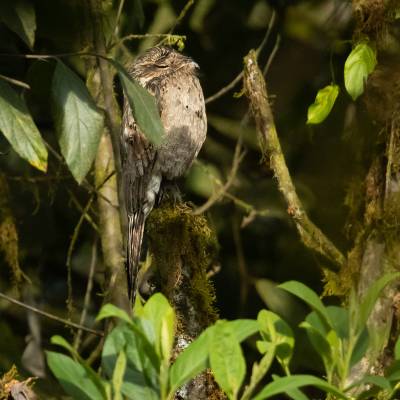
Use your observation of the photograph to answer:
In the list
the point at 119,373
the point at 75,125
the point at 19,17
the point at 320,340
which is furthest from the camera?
the point at 19,17

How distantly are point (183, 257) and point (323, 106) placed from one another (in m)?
0.82

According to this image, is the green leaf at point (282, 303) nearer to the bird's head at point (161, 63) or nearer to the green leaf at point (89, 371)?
the bird's head at point (161, 63)

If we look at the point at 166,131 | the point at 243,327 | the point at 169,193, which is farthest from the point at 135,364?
the point at 166,131

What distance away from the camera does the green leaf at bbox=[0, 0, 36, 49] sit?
10.6 feet

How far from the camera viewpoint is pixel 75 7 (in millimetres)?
4539

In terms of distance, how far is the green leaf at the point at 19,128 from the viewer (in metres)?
2.55

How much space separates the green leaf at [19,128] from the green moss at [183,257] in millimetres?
1135

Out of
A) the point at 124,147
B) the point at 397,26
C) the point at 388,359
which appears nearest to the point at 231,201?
the point at 124,147

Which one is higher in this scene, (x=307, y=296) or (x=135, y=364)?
(x=307, y=296)

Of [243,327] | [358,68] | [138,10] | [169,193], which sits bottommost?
[243,327]

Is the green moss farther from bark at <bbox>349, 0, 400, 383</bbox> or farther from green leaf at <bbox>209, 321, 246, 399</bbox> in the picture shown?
green leaf at <bbox>209, 321, 246, 399</bbox>

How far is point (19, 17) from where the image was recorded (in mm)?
3410

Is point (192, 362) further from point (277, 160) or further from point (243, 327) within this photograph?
point (277, 160)

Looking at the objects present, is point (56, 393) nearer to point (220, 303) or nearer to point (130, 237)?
point (130, 237)
